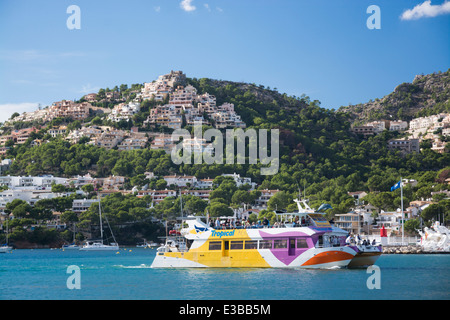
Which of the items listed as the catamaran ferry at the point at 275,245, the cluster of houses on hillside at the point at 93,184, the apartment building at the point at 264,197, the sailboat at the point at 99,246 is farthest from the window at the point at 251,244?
the apartment building at the point at 264,197

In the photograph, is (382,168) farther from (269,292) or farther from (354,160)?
(269,292)

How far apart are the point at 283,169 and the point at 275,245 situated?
104384 mm

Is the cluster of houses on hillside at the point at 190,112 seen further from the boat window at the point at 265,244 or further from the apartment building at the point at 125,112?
the boat window at the point at 265,244

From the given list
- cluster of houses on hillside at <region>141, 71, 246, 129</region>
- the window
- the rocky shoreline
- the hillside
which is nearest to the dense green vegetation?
the hillside

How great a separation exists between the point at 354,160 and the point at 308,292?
13667cm

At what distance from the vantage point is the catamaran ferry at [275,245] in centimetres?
4575

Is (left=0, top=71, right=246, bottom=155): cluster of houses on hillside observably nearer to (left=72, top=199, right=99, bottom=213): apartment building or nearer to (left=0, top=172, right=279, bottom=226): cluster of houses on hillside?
(left=0, top=172, right=279, bottom=226): cluster of houses on hillside

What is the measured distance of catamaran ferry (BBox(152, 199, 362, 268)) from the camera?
4575 centimetres

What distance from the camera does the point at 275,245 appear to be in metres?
46.7

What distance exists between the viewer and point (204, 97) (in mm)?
197625

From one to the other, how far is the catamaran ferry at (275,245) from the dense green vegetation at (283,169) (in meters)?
56.0

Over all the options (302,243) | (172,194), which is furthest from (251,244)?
(172,194)

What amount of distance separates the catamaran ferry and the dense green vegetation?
56.0 metres
